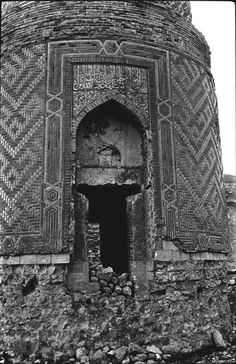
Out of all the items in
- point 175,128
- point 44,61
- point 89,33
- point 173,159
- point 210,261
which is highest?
point 89,33

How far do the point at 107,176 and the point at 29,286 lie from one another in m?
2.35

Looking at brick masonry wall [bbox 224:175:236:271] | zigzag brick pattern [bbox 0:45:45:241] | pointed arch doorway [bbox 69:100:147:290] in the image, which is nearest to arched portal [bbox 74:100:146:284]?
pointed arch doorway [bbox 69:100:147:290]

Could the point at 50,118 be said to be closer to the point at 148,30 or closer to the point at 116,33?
the point at 116,33

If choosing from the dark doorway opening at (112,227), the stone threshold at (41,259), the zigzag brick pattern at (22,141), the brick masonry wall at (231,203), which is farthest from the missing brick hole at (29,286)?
the brick masonry wall at (231,203)

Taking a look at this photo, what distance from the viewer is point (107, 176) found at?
7.34 meters

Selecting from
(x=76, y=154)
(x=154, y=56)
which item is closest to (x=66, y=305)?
(x=76, y=154)

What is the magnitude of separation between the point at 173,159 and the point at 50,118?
2360 mm

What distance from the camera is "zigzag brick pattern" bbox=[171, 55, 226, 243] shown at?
291 inches

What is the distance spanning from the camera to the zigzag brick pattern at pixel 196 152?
7.38 metres

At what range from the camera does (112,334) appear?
632 cm

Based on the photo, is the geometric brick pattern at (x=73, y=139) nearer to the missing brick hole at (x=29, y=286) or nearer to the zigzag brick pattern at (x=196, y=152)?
the zigzag brick pattern at (x=196, y=152)

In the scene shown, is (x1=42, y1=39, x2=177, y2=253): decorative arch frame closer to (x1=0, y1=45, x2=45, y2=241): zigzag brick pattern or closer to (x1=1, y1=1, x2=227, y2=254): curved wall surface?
(x1=1, y1=1, x2=227, y2=254): curved wall surface

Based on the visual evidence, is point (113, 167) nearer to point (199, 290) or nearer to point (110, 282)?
point (110, 282)

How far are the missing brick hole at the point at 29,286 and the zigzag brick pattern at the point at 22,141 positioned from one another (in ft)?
2.54
